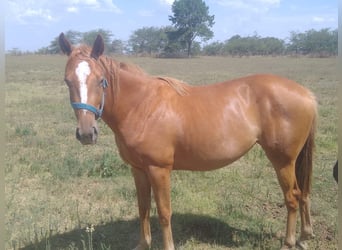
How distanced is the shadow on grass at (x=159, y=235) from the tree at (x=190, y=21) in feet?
185

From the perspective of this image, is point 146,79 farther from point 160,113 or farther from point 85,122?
point 85,122

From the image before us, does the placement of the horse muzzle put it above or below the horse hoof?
above

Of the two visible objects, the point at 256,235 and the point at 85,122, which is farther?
the point at 256,235

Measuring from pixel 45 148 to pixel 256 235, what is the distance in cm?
472

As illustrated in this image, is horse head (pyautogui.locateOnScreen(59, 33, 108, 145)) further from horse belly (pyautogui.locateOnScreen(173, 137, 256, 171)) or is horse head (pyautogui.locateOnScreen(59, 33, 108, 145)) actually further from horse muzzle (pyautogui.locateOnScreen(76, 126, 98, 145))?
horse belly (pyautogui.locateOnScreen(173, 137, 256, 171))

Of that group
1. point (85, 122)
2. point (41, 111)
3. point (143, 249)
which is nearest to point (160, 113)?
point (85, 122)

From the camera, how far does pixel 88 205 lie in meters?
4.70

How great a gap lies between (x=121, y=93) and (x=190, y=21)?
61537 mm

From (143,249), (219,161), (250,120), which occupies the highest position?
(250,120)

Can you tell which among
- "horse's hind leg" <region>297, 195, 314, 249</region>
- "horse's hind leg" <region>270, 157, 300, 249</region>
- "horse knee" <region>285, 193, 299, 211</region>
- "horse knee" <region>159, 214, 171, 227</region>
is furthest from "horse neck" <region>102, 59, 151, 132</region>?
"horse's hind leg" <region>297, 195, 314, 249</region>

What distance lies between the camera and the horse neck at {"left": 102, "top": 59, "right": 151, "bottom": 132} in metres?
3.17

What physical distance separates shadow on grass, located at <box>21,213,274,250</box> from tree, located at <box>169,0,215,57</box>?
185 feet

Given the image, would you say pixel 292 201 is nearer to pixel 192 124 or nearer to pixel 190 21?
pixel 192 124

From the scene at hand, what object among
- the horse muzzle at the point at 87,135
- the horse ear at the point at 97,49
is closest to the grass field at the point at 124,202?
the horse muzzle at the point at 87,135
